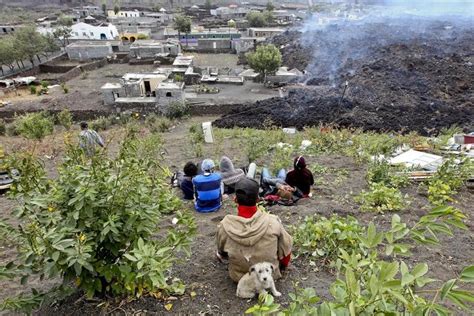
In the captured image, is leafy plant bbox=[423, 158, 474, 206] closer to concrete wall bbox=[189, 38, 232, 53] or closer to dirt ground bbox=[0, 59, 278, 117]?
dirt ground bbox=[0, 59, 278, 117]

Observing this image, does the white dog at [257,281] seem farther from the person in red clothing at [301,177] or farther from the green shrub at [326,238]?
the person in red clothing at [301,177]

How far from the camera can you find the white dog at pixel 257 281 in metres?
2.87

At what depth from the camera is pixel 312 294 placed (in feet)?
4.61

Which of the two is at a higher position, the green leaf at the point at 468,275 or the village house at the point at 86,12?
the green leaf at the point at 468,275

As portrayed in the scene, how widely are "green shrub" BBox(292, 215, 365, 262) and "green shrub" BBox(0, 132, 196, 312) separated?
5.00 ft

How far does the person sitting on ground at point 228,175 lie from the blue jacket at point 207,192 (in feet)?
2.28

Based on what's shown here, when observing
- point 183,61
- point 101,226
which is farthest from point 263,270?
point 183,61

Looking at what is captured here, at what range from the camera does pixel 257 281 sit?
2949 millimetres

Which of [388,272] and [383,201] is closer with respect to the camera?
[388,272]

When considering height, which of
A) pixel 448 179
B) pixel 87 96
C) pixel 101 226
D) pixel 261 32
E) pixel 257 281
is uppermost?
pixel 101 226

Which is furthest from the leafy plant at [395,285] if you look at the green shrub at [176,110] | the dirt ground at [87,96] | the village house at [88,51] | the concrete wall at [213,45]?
the concrete wall at [213,45]

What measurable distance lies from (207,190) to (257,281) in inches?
84.7

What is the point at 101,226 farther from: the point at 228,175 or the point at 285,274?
the point at 228,175

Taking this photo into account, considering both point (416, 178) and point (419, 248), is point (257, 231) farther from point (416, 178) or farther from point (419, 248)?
point (416, 178)
